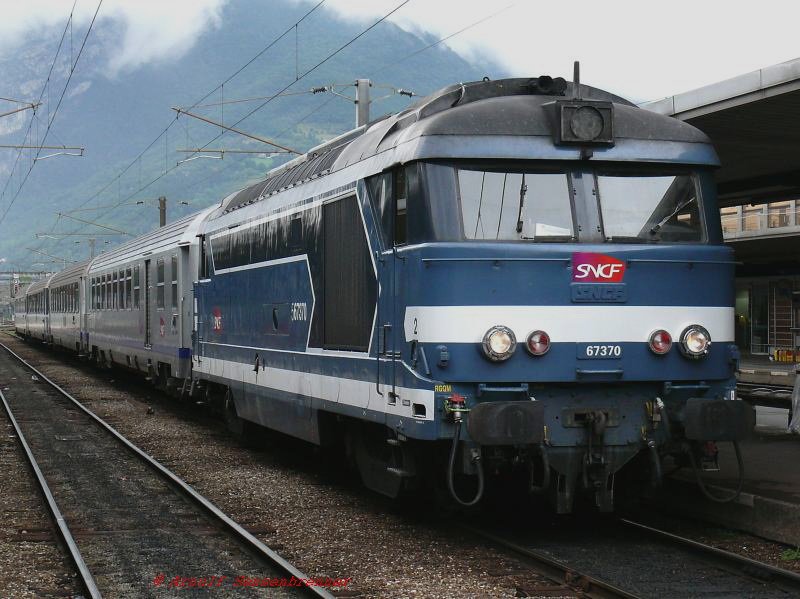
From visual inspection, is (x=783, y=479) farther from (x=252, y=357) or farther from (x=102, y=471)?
(x=102, y=471)

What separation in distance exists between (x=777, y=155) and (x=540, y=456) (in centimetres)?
914

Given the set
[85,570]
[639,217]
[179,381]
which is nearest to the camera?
[85,570]

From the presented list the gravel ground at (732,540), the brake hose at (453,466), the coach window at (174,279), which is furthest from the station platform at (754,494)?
the coach window at (174,279)

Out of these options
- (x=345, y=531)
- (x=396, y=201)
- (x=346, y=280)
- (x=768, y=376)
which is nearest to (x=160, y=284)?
(x=346, y=280)

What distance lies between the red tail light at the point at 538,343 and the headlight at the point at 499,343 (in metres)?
0.11

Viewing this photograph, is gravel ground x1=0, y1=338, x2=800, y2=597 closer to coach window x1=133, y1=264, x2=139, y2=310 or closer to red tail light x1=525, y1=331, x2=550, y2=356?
red tail light x1=525, y1=331, x2=550, y2=356

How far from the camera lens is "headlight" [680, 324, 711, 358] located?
326 inches

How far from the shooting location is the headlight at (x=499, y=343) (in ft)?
25.8

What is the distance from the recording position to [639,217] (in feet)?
27.5

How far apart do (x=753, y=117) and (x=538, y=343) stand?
629cm

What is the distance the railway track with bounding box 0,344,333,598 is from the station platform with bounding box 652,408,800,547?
11.9 feet

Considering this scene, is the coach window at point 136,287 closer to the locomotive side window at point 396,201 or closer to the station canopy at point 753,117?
the station canopy at point 753,117

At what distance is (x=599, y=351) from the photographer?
26.5ft

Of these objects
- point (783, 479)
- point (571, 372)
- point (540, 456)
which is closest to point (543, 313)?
point (571, 372)
